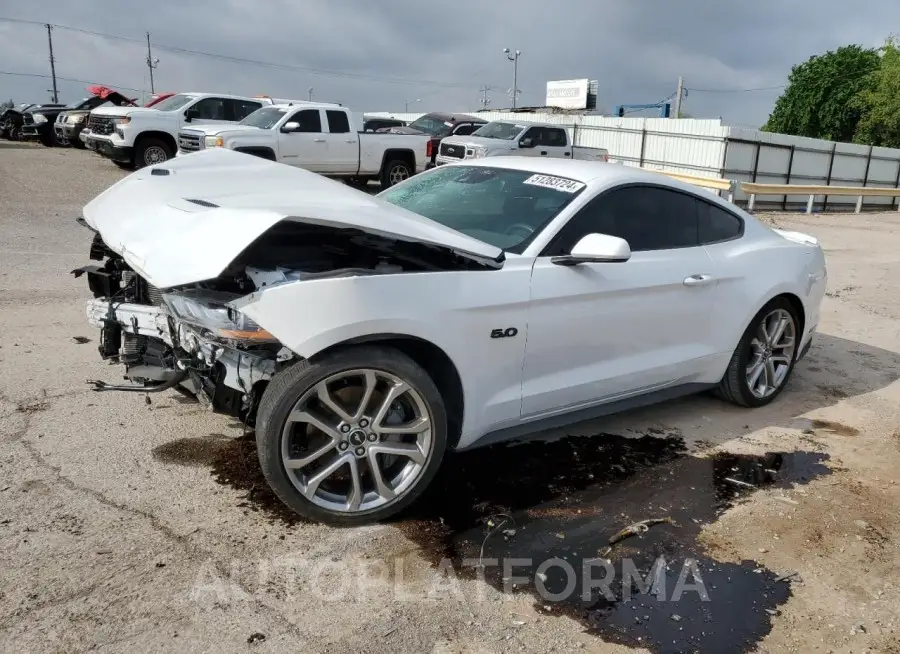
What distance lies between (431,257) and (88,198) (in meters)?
12.0

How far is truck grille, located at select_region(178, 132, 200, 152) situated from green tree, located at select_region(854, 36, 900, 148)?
43.7 meters

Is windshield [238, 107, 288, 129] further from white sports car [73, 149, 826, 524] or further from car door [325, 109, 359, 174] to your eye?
white sports car [73, 149, 826, 524]

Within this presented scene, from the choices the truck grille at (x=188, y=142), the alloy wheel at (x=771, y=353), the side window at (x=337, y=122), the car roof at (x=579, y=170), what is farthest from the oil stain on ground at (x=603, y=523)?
the side window at (x=337, y=122)

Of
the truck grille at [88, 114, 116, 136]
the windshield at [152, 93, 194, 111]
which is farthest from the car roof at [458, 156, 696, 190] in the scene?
the truck grille at [88, 114, 116, 136]

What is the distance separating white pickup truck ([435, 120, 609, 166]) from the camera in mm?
18391

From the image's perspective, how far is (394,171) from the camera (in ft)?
56.5

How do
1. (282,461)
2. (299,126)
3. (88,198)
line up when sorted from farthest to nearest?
(299,126) < (88,198) < (282,461)

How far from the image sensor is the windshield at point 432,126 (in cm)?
2284

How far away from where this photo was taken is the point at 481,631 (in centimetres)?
277

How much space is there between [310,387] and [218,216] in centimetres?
85

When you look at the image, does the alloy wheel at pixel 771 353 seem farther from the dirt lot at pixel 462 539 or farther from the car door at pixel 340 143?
the car door at pixel 340 143

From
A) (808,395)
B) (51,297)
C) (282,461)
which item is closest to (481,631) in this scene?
(282,461)

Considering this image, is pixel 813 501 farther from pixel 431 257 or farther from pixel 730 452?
pixel 431 257

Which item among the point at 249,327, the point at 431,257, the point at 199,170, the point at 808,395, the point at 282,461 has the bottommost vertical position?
the point at 808,395
